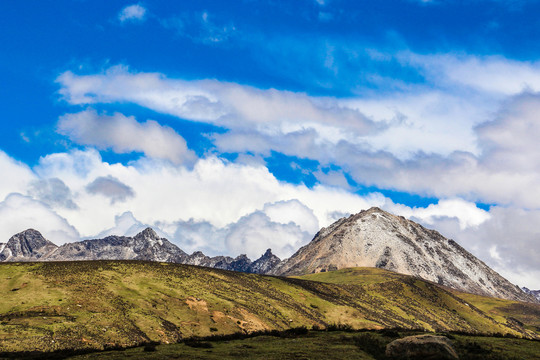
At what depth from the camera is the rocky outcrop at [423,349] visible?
1494 inches

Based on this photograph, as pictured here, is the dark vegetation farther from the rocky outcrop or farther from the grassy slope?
the rocky outcrop

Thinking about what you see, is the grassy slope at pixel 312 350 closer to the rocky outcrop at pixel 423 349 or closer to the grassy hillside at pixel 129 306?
the rocky outcrop at pixel 423 349

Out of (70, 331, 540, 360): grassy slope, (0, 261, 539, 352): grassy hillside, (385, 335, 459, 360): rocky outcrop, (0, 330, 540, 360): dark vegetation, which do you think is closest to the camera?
(385, 335, 459, 360): rocky outcrop

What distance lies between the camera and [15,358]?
41688 mm

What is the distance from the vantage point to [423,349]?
127 feet

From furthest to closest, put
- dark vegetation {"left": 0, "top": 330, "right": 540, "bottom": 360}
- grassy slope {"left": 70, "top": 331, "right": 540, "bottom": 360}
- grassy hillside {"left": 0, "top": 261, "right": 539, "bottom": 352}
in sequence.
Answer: grassy hillside {"left": 0, "top": 261, "right": 539, "bottom": 352}, dark vegetation {"left": 0, "top": 330, "right": 540, "bottom": 360}, grassy slope {"left": 70, "top": 331, "right": 540, "bottom": 360}

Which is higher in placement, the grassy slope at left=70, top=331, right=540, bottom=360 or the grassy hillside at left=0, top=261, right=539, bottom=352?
the grassy hillside at left=0, top=261, right=539, bottom=352

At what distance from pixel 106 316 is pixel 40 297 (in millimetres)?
14768

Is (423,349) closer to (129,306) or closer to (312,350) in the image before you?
(312,350)

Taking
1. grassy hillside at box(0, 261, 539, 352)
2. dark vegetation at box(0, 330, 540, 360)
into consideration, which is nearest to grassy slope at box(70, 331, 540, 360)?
dark vegetation at box(0, 330, 540, 360)

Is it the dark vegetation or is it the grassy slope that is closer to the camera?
the grassy slope

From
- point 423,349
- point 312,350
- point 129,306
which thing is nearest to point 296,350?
point 312,350

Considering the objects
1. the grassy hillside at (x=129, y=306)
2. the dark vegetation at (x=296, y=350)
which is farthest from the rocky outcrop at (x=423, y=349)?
the grassy hillside at (x=129, y=306)

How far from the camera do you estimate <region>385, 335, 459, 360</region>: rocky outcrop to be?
3794cm
